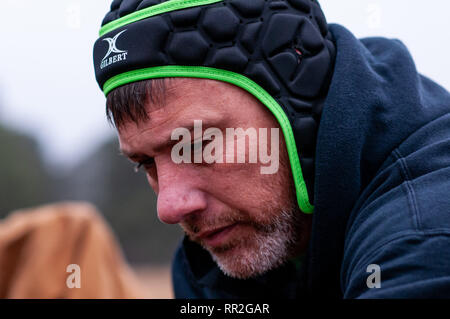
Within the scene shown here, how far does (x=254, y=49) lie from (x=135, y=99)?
49 cm

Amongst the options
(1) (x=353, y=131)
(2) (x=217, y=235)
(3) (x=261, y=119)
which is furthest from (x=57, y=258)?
(1) (x=353, y=131)

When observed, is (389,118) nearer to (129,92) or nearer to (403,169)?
(403,169)

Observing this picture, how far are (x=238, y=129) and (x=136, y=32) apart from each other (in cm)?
54

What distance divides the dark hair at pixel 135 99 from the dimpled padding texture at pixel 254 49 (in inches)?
2.9

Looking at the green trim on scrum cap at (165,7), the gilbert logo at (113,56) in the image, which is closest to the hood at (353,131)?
the green trim on scrum cap at (165,7)

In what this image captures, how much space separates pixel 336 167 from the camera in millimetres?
2018

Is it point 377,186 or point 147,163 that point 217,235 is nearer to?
point 147,163

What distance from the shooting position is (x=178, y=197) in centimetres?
216

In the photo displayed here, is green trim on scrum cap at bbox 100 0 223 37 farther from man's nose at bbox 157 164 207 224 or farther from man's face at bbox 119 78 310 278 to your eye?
man's nose at bbox 157 164 207 224

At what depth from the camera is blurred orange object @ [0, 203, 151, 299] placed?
393 cm

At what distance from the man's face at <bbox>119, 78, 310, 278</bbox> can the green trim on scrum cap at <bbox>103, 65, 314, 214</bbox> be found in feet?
0.09

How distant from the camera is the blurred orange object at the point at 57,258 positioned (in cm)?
393

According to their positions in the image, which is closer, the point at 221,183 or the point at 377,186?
the point at 377,186
